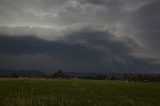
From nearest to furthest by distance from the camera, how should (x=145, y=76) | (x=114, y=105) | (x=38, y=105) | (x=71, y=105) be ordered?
(x=38, y=105) < (x=71, y=105) < (x=114, y=105) < (x=145, y=76)

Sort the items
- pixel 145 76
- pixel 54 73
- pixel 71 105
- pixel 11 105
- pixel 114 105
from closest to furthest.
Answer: pixel 11 105, pixel 71 105, pixel 114 105, pixel 145 76, pixel 54 73

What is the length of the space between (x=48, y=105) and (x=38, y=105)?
1633 mm

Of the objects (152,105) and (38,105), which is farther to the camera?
(152,105)

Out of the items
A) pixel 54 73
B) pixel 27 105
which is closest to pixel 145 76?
pixel 54 73

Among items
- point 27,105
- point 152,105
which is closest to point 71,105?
point 27,105

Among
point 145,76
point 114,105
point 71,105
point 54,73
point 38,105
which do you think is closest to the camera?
point 38,105

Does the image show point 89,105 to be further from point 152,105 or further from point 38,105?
point 152,105

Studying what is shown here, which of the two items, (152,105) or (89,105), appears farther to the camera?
(152,105)

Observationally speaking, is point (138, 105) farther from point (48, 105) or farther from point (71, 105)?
point (48, 105)

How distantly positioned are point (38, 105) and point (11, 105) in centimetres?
195

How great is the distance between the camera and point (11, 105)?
17.3m

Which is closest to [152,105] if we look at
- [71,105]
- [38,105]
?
[71,105]

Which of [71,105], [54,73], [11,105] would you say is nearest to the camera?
[11,105]

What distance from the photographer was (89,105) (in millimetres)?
20906
